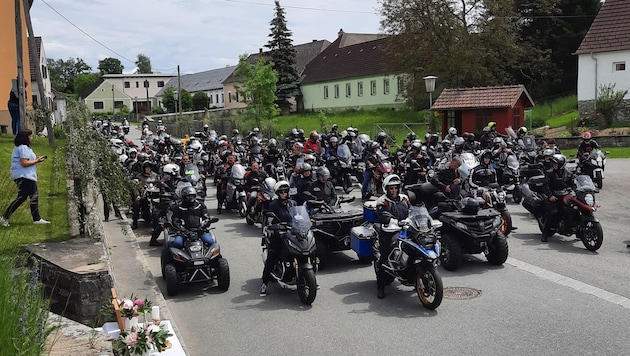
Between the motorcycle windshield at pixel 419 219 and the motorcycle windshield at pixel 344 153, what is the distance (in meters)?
11.6

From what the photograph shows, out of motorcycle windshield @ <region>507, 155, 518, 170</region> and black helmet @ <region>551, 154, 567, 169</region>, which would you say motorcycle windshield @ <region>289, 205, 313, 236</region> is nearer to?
black helmet @ <region>551, 154, 567, 169</region>

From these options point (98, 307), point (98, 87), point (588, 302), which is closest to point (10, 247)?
point (98, 307)

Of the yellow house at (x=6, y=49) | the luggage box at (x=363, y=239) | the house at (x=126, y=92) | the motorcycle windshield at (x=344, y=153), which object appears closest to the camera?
the luggage box at (x=363, y=239)

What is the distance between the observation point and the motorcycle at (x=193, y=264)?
970cm

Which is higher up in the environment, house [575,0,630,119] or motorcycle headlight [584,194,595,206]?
house [575,0,630,119]

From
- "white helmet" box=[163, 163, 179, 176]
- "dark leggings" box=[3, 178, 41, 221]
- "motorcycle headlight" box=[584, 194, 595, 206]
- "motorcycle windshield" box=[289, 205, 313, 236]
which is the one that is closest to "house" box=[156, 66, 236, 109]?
"white helmet" box=[163, 163, 179, 176]

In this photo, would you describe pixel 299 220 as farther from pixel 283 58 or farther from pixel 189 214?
pixel 283 58

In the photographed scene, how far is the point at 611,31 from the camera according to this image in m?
39.6

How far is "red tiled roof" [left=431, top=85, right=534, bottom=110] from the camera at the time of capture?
3116 centimetres

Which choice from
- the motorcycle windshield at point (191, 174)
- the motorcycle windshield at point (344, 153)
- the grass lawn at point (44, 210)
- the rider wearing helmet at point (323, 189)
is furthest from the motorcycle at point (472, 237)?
the motorcycle windshield at point (344, 153)

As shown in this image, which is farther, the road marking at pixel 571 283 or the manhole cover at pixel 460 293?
the manhole cover at pixel 460 293

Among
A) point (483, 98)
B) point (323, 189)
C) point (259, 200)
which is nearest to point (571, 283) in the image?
point (323, 189)

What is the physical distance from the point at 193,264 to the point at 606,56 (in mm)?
36427

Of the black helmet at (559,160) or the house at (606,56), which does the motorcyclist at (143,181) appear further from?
the house at (606,56)
